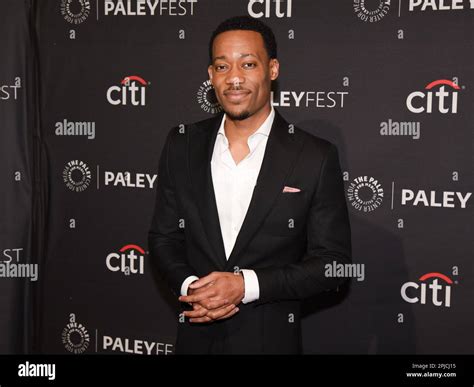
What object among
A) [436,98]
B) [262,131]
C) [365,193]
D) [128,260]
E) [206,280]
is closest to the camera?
[206,280]

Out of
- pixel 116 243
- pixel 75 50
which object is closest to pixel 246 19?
pixel 75 50

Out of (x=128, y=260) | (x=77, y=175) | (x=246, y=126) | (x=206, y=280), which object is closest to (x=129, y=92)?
(x=77, y=175)

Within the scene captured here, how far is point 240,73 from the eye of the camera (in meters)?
2.25

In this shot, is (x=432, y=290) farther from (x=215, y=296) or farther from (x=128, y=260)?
(x=128, y=260)

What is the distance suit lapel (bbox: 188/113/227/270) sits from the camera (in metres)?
2.22

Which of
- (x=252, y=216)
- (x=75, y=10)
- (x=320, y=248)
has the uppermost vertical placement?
(x=75, y=10)

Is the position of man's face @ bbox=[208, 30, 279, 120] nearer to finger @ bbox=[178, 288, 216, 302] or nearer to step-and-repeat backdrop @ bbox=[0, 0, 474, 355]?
finger @ bbox=[178, 288, 216, 302]

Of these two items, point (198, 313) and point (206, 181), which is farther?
point (206, 181)

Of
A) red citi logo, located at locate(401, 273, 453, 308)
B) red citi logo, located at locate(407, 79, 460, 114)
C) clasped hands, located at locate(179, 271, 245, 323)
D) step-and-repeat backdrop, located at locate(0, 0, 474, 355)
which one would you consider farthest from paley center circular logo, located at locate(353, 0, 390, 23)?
clasped hands, located at locate(179, 271, 245, 323)

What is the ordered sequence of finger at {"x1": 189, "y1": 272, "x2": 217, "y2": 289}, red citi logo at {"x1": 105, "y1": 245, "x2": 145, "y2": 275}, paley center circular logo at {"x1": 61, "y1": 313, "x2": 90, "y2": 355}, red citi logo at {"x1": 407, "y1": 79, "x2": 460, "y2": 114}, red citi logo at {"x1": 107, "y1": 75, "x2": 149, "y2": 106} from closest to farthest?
finger at {"x1": 189, "y1": 272, "x2": 217, "y2": 289}
red citi logo at {"x1": 407, "y1": 79, "x2": 460, "y2": 114}
red citi logo at {"x1": 107, "y1": 75, "x2": 149, "y2": 106}
red citi logo at {"x1": 105, "y1": 245, "x2": 145, "y2": 275}
paley center circular logo at {"x1": 61, "y1": 313, "x2": 90, "y2": 355}

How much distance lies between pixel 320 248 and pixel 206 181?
1.60 feet

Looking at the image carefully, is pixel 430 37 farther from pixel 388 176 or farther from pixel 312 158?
pixel 312 158

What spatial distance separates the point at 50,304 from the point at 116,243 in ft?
Answer: 1.85

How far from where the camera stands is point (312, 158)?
2262mm
